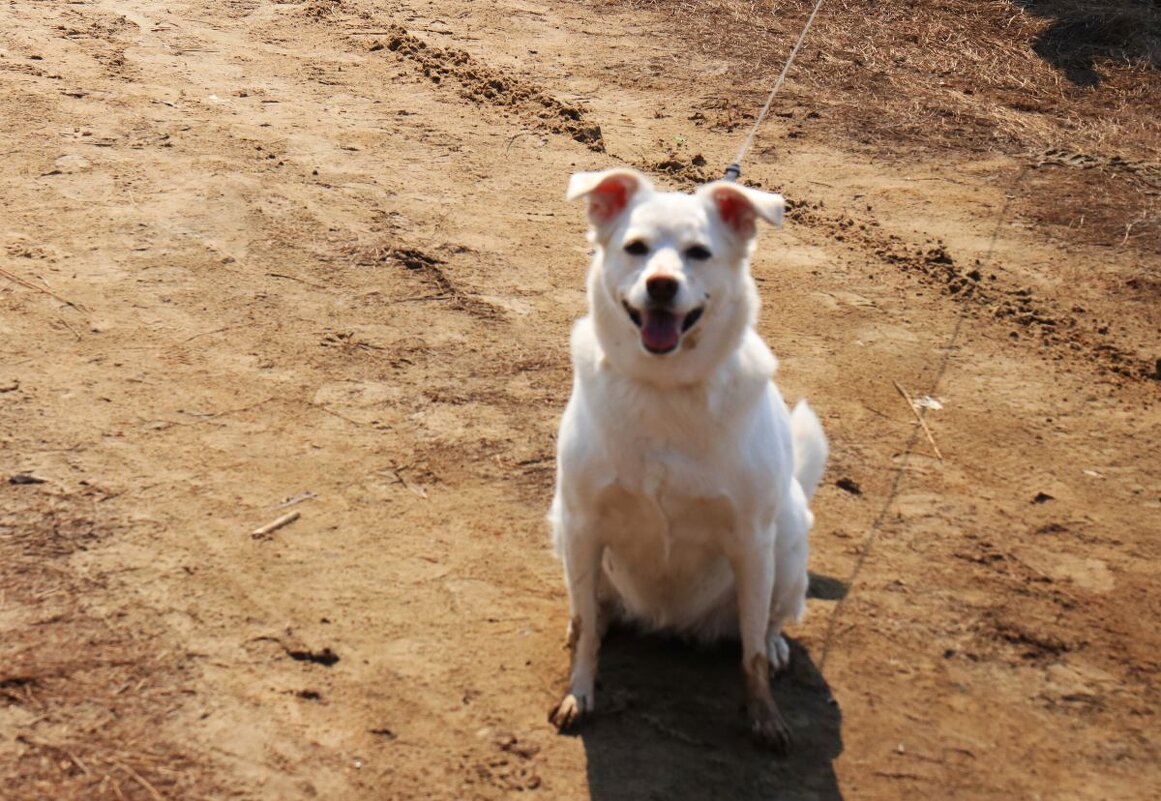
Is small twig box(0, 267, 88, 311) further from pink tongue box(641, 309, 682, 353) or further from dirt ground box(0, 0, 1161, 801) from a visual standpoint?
pink tongue box(641, 309, 682, 353)

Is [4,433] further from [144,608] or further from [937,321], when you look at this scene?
[937,321]

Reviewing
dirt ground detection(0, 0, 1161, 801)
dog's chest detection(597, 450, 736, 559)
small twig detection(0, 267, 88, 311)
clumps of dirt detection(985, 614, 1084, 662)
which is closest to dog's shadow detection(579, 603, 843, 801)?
dirt ground detection(0, 0, 1161, 801)

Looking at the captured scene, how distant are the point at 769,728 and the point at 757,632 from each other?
304 millimetres

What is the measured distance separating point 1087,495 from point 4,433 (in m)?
Answer: 4.58

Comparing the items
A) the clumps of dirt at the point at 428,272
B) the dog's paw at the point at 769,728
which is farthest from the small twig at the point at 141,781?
the clumps of dirt at the point at 428,272

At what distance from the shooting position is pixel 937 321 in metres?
7.26

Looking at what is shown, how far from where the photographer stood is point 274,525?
5215 mm

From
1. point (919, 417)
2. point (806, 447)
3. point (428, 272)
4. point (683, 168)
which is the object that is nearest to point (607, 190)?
point (806, 447)

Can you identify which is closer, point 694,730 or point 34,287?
point 694,730

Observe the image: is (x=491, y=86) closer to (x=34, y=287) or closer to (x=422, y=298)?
(x=422, y=298)

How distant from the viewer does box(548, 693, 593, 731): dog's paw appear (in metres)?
4.27

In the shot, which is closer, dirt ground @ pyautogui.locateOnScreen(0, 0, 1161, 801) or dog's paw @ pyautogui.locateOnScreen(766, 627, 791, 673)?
dirt ground @ pyautogui.locateOnScreen(0, 0, 1161, 801)

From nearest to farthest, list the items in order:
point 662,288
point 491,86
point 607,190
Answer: point 662,288, point 607,190, point 491,86

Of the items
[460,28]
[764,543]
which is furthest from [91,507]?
[460,28]
